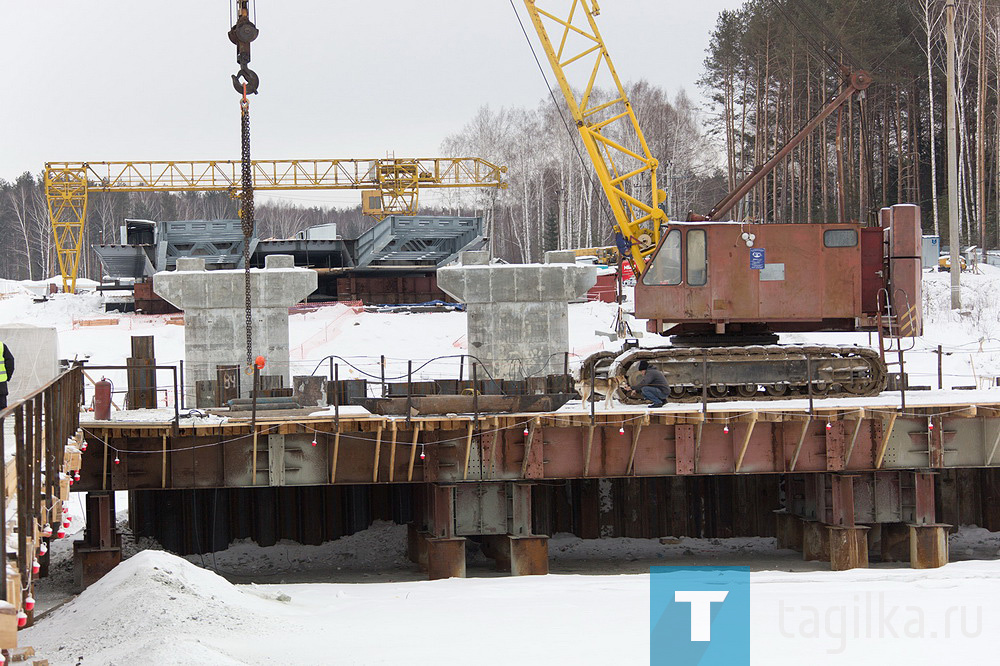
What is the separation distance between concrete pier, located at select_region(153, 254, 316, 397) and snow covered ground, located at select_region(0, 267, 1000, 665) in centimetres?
489

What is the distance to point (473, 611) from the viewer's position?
1246 centimetres

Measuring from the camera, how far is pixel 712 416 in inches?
707

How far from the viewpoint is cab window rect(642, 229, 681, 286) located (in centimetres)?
2100

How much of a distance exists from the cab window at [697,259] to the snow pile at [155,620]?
1120 cm

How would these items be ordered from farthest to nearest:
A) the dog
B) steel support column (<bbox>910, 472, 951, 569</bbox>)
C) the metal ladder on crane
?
the metal ladder on crane, the dog, steel support column (<bbox>910, 472, 951, 569</bbox>)

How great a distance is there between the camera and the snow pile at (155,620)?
372 inches

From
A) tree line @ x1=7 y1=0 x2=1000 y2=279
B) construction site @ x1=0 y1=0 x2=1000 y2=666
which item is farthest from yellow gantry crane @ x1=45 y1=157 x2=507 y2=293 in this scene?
construction site @ x1=0 y1=0 x2=1000 y2=666

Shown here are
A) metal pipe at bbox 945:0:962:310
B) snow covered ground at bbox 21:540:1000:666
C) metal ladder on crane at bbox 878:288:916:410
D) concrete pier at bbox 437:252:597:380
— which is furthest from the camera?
metal pipe at bbox 945:0:962:310

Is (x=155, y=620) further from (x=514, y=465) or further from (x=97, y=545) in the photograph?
(x=514, y=465)

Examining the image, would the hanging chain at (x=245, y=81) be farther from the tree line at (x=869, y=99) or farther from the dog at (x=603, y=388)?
the tree line at (x=869, y=99)

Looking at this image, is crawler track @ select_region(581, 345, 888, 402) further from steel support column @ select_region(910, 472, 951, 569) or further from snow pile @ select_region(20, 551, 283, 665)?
snow pile @ select_region(20, 551, 283, 665)

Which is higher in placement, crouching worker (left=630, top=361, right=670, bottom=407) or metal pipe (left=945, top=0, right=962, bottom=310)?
metal pipe (left=945, top=0, right=962, bottom=310)

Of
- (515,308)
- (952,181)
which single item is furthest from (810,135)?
(515,308)

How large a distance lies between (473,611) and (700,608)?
264 cm
